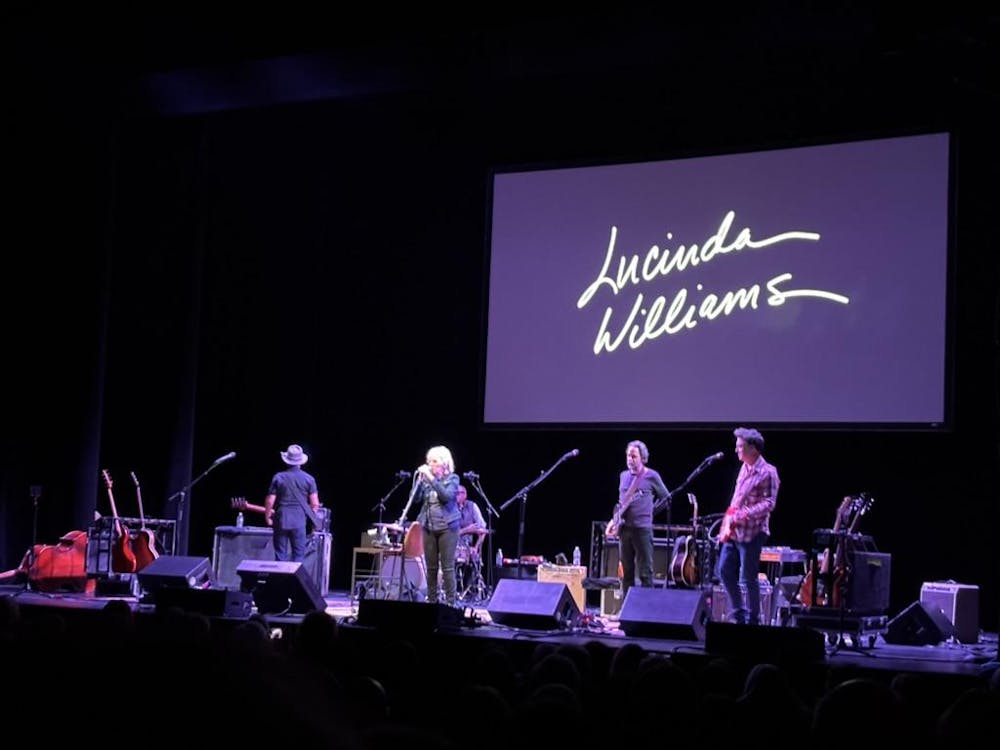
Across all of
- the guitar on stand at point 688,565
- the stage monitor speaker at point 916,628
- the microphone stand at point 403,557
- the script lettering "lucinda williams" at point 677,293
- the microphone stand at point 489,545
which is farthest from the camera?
the microphone stand at point 489,545

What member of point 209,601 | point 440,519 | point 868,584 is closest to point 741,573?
point 868,584

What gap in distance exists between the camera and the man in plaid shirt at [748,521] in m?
8.91

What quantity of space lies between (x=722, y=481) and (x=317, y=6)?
261 inches

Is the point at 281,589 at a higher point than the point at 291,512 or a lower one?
lower

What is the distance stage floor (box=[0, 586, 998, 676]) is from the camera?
287 inches

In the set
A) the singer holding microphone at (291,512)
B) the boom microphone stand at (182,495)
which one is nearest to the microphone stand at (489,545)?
the singer holding microphone at (291,512)

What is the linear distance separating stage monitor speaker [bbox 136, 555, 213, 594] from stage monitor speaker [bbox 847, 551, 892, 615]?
5.28 meters

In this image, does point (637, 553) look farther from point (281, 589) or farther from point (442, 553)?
point (281, 589)

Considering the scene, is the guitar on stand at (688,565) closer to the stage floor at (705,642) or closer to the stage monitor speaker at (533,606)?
the stage floor at (705,642)

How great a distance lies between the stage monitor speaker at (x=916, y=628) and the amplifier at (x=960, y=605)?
905 millimetres

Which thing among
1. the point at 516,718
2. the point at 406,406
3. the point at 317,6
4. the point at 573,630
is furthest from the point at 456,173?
the point at 516,718

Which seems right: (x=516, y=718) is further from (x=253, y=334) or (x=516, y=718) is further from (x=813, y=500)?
(x=253, y=334)

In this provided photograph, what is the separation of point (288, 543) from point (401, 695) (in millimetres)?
7401

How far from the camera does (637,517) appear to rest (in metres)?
10.4
